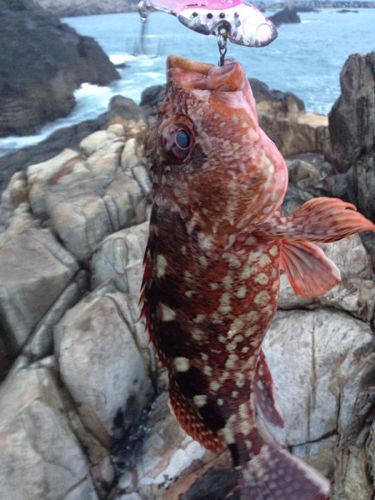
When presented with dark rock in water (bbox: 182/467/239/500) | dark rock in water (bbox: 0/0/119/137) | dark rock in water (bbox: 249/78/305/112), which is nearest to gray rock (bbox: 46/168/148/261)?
dark rock in water (bbox: 182/467/239/500)

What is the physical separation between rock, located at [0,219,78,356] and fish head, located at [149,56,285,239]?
4111 millimetres

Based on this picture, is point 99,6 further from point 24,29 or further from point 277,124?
point 277,124

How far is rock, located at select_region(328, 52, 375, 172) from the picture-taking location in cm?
873

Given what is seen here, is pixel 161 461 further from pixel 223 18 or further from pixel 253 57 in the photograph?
pixel 253 57

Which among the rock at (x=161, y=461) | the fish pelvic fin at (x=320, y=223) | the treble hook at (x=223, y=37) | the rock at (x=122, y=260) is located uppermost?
the treble hook at (x=223, y=37)

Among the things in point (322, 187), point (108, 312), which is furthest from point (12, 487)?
point (322, 187)

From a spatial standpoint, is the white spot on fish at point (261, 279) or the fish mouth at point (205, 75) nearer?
the fish mouth at point (205, 75)

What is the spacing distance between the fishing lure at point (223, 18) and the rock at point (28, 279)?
14.2ft

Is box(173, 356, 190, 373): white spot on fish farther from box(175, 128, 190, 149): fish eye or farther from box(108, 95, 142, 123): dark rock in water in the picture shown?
box(108, 95, 142, 123): dark rock in water

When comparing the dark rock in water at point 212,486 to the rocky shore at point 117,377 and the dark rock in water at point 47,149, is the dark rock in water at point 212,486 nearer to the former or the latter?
the rocky shore at point 117,377

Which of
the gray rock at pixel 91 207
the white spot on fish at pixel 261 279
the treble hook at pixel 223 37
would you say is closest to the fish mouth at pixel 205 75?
the treble hook at pixel 223 37

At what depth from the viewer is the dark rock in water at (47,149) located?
15.6 meters

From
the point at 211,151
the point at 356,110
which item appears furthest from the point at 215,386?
the point at 356,110

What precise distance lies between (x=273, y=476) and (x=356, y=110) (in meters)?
7.77
